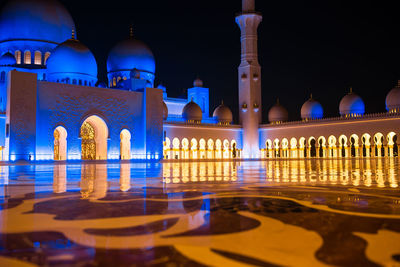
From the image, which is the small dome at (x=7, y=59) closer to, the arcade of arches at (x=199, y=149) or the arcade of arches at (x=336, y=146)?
the arcade of arches at (x=199, y=149)

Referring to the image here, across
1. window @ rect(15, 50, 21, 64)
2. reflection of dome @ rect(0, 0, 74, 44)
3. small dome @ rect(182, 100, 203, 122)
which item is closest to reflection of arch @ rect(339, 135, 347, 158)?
small dome @ rect(182, 100, 203, 122)

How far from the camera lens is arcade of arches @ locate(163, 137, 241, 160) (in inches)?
892

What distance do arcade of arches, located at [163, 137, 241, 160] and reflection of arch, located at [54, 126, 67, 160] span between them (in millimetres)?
6539

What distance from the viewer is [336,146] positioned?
71.5 ft

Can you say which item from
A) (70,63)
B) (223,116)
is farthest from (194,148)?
(70,63)

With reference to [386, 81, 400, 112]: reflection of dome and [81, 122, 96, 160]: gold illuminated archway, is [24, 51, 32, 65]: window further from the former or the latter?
[386, 81, 400, 112]: reflection of dome

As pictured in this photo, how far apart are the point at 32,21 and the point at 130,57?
16.4 feet

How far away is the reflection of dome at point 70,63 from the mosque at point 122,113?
0.04 metres

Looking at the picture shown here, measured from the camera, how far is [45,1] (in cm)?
2003

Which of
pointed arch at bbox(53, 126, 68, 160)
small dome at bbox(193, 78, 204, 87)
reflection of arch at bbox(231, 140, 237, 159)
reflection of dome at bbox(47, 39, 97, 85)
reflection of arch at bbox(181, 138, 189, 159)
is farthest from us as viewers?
small dome at bbox(193, 78, 204, 87)

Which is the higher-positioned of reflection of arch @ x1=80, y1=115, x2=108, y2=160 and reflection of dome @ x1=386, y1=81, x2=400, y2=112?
reflection of dome @ x1=386, y1=81, x2=400, y2=112

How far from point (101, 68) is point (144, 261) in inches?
1096

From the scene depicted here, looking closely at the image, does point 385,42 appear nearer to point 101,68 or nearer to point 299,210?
point 101,68

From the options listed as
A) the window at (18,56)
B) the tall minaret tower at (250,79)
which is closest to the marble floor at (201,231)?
the window at (18,56)
